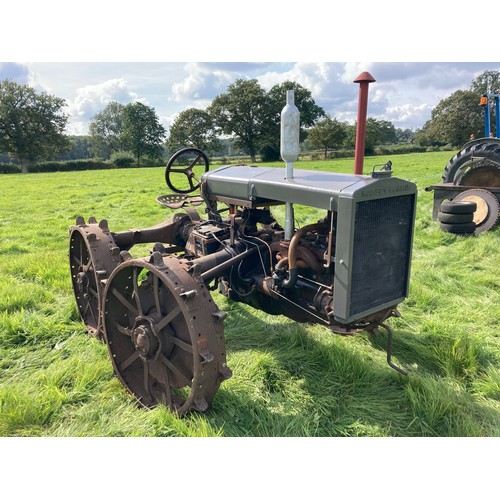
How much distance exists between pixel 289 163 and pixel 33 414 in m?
2.40

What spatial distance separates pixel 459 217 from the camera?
7035 mm

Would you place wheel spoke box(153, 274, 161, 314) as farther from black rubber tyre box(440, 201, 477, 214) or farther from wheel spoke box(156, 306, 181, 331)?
black rubber tyre box(440, 201, 477, 214)

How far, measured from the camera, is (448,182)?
852 cm

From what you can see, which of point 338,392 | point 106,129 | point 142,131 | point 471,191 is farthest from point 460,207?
point 106,129

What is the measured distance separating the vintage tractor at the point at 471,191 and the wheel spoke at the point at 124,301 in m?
6.01

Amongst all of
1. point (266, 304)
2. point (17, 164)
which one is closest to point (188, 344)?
point (266, 304)

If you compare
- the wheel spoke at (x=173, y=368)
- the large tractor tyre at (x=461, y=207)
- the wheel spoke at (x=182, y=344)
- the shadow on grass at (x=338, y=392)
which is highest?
the large tractor tyre at (x=461, y=207)

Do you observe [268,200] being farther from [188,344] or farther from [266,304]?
[188,344]

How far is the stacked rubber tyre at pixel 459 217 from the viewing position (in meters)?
6.98

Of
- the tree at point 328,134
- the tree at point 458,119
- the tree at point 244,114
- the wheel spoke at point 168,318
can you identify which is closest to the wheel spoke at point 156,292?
the wheel spoke at point 168,318

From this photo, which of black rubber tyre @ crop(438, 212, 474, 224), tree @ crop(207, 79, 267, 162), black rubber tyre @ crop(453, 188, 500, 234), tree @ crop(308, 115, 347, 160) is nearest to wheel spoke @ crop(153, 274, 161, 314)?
black rubber tyre @ crop(438, 212, 474, 224)

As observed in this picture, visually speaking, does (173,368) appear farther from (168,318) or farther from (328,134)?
(328,134)

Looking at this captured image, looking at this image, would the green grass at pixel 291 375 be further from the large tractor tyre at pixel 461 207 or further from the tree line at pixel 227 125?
the tree line at pixel 227 125

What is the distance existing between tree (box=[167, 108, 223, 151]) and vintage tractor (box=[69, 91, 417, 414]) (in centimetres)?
3676
